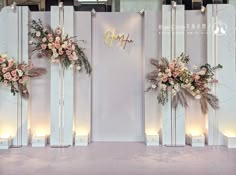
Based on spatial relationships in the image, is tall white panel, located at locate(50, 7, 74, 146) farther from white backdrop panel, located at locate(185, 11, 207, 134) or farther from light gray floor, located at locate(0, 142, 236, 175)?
white backdrop panel, located at locate(185, 11, 207, 134)

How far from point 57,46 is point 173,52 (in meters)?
2.05

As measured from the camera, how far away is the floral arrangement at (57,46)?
17.2ft

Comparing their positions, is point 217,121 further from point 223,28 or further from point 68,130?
point 68,130

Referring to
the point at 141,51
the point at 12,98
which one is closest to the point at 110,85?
the point at 141,51

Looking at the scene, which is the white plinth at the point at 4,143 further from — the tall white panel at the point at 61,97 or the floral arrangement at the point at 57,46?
the floral arrangement at the point at 57,46

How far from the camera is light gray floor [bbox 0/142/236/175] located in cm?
384

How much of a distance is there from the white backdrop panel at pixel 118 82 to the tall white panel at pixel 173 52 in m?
0.53

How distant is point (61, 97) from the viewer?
17.7 feet

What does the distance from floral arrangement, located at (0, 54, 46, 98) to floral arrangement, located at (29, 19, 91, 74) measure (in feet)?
1.35

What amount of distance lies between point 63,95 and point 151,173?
2341 mm

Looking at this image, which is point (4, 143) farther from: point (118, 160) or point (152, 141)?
point (152, 141)

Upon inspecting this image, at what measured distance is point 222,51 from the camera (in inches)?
215

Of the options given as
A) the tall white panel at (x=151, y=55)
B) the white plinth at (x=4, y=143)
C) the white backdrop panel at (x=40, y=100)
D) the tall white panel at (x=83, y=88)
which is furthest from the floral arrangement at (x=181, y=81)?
the white plinth at (x=4, y=143)

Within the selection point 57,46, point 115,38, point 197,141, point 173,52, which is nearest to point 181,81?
point 173,52
